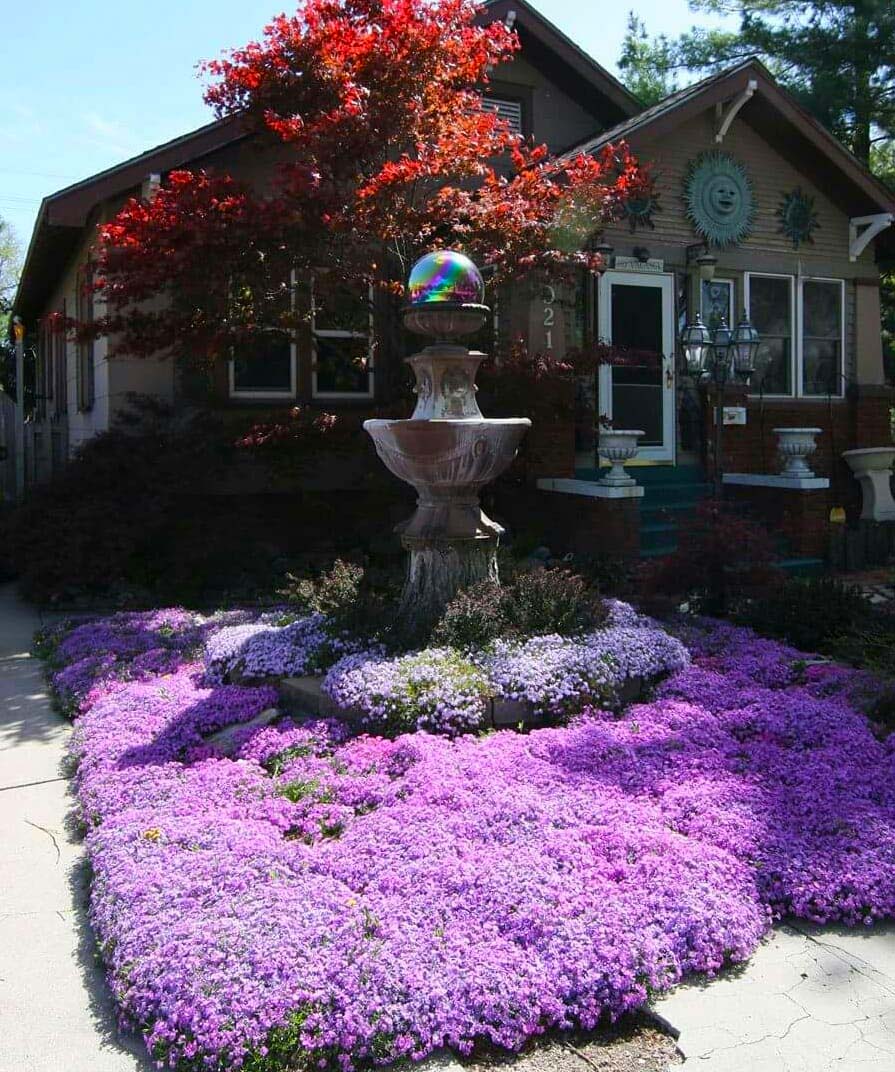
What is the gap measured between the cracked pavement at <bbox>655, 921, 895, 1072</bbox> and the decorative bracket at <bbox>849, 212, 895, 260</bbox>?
486 inches

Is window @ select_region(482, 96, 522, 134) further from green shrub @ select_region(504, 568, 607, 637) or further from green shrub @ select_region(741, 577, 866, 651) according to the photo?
green shrub @ select_region(504, 568, 607, 637)

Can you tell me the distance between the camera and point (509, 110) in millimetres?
13727

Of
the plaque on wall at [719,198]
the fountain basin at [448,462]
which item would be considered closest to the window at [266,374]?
the fountain basin at [448,462]

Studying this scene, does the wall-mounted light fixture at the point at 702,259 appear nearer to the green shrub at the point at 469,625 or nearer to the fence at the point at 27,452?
the green shrub at the point at 469,625

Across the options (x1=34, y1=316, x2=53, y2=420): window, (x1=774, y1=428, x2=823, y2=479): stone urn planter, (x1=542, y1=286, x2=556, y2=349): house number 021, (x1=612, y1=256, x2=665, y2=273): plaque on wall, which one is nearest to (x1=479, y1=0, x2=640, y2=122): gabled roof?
(x1=612, y1=256, x2=665, y2=273): plaque on wall

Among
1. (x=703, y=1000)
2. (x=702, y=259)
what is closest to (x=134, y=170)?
(x=702, y=259)

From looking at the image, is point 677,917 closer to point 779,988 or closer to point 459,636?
point 779,988

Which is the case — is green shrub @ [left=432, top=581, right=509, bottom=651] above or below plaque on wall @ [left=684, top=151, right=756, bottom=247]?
below

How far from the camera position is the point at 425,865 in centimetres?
385

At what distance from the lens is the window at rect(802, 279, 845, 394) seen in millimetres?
14156

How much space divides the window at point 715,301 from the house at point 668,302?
1.1 inches

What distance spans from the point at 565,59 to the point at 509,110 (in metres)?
0.94

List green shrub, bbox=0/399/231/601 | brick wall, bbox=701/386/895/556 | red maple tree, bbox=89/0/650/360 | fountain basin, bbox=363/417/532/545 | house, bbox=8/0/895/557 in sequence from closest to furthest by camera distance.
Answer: fountain basin, bbox=363/417/532/545
red maple tree, bbox=89/0/650/360
green shrub, bbox=0/399/231/601
house, bbox=8/0/895/557
brick wall, bbox=701/386/895/556

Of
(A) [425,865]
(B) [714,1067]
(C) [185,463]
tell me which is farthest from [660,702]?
(C) [185,463]
